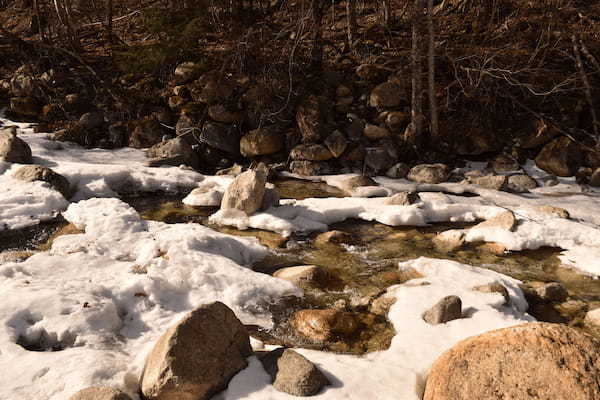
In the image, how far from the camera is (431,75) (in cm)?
869

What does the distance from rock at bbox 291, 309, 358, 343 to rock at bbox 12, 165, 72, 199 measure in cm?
500

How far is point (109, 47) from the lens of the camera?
1260cm

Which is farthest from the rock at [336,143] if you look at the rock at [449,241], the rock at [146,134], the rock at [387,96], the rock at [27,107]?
the rock at [27,107]

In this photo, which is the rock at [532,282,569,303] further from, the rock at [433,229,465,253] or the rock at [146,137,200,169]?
the rock at [146,137,200,169]

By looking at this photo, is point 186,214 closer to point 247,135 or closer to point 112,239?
point 112,239

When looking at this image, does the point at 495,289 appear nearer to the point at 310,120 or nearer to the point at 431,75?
the point at 431,75

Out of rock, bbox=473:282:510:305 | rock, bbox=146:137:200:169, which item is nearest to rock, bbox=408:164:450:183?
rock, bbox=473:282:510:305

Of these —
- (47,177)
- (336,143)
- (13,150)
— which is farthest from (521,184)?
(13,150)

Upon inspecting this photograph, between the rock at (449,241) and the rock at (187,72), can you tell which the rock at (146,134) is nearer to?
the rock at (187,72)

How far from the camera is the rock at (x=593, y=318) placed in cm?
427

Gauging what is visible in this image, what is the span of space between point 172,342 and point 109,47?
468 inches

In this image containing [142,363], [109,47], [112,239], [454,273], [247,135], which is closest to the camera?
[142,363]

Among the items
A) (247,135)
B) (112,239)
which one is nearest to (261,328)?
(112,239)

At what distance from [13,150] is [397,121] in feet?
24.8
